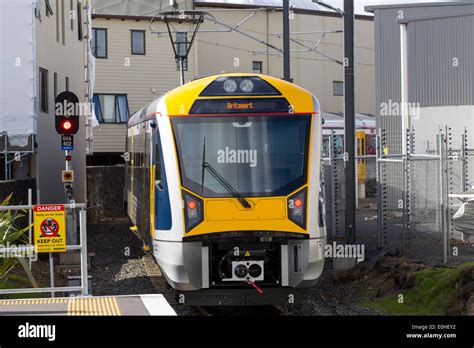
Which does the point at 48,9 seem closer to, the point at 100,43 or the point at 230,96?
the point at 230,96

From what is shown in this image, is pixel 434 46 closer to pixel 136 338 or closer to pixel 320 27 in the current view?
pixel 320 27

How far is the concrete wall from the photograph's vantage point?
26266 mm

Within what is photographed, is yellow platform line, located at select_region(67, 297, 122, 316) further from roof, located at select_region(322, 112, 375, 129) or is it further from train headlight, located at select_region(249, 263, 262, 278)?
roof, located at select_region(322, 112, 375, 129)

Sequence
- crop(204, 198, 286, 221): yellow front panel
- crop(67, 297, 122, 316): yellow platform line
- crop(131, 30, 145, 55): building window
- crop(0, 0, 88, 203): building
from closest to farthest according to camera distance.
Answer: crop(67, 297, 122, 316): yellow platform line < crop(204, 198, 286, 221): yellow front panel < crop(0, 0, 88, 203): building < crop(131, 30, 145, 55): building window

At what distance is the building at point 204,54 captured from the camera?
146 ft

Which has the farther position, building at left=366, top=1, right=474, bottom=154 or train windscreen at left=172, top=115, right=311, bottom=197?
building at left=366, top=1, right=474, bottom=154

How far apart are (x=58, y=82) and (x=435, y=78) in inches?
462

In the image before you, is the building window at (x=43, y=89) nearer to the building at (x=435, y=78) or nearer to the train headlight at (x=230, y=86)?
the building at (x=435, y=78)

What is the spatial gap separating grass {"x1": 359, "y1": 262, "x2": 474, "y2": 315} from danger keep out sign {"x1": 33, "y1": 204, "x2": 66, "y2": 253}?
434cm

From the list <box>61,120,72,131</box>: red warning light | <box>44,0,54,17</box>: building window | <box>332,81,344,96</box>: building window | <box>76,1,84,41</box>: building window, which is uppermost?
<box>76,1,84,41</box>: building window

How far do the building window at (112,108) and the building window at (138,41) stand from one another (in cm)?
226

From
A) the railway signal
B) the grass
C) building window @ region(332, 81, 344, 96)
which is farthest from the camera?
building window @ region(332, 81, 344, 96)

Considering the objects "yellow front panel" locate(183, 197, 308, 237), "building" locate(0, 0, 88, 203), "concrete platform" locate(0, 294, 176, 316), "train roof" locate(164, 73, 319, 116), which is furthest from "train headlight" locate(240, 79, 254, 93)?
"building" locate(0, 0, 88, 203)

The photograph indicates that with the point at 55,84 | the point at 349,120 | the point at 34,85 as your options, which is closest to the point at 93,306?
the point at 349,120
